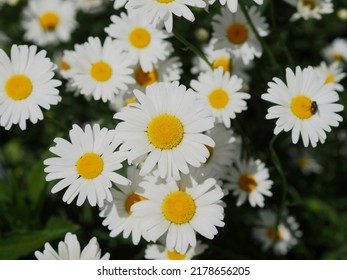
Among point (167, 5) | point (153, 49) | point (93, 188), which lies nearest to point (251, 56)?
point (153, 49)

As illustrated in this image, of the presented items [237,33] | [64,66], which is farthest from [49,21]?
[237,33]

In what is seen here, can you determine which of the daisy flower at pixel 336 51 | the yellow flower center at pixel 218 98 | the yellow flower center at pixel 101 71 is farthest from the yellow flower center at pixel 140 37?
the daisy flower at pixel 336 51

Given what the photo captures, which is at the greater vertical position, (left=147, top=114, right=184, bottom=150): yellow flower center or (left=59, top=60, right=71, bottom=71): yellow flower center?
(left=59, top=60, right=71, bottom=71): yellow flower center

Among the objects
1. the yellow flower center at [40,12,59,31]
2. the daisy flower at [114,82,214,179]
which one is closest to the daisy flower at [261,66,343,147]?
the daisy flower at [114,82,214,179]

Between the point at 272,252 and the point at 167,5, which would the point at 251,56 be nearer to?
the point at 167,5

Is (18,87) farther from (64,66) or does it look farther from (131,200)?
(131,200)

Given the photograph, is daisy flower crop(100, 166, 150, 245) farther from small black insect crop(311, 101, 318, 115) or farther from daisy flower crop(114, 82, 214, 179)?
small black insect crop(311, 101, 318, 115)
